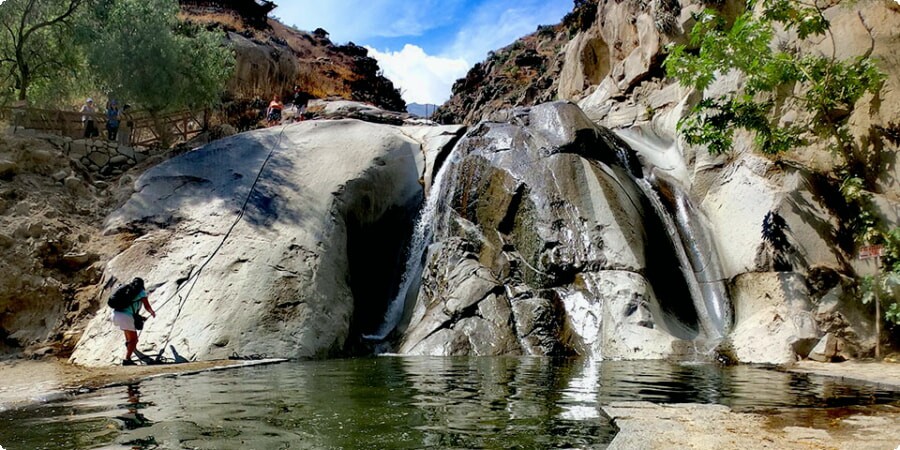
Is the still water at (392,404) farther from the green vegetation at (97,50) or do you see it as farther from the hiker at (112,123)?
the green vegetation at (97,50)

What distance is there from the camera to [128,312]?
29.7ft

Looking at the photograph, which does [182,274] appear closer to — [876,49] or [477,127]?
[477,127]

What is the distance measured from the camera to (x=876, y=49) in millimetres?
11336

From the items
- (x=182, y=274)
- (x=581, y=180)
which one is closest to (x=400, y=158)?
(x=581, y=180)

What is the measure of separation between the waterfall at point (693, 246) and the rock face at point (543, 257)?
553 millimetres

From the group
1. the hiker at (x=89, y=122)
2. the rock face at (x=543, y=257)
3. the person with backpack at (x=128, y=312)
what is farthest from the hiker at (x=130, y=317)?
the hiker at (x=89, y=122)

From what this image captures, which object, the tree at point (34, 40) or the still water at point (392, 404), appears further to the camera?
the tree at point (34, 40)

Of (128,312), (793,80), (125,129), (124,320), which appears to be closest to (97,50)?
(125,129)

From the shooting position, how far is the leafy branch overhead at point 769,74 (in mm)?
10719

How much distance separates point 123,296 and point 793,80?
12.1 metres

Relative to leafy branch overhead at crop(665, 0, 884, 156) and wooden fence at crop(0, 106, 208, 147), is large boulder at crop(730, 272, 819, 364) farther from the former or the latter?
wooden fence at crop(0, 106, 208, 147)

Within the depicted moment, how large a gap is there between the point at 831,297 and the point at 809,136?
12.2 ft

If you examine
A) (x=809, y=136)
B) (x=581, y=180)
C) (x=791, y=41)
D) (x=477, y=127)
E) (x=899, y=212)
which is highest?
(x=791, y=41)

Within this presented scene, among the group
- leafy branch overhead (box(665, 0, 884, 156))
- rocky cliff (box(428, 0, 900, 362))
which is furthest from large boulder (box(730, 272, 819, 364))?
leafy branch overhead (box(665, 0, 884, 156))
